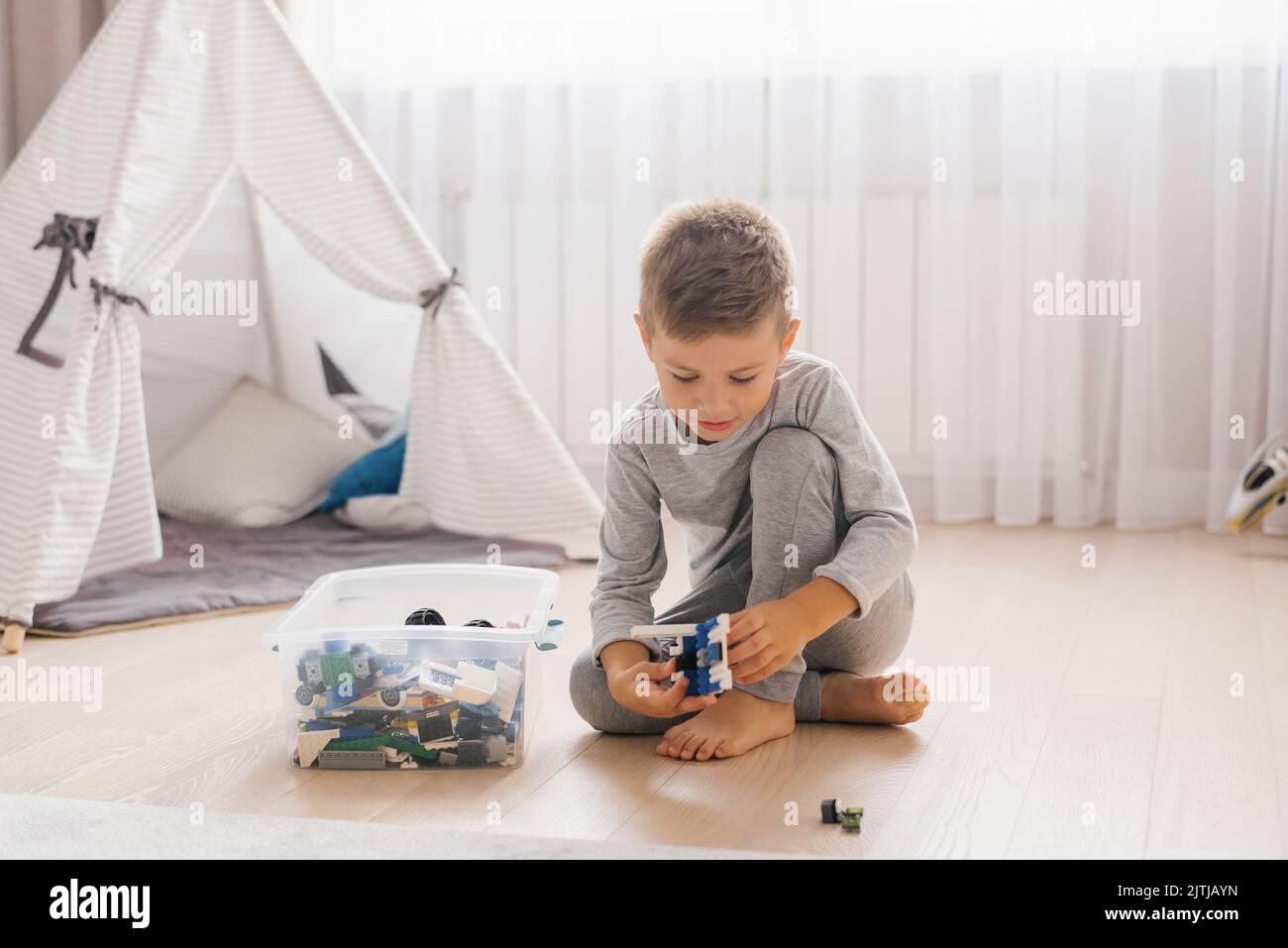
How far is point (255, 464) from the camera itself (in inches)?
105

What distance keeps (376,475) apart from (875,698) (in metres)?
1.40

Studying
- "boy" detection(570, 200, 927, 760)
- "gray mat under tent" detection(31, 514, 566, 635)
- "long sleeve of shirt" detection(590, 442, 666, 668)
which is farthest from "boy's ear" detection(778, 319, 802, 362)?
"gray mat under tent" detection(31, 514, 566, 635)

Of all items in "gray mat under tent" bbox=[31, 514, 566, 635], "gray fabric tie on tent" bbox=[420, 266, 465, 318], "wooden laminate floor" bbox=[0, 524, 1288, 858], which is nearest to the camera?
"wooden laminate floor" bbox=[0, 524, 1288, 858]

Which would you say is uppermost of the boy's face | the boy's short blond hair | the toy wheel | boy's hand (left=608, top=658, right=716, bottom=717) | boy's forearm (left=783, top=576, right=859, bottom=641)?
the boy's short blond hair

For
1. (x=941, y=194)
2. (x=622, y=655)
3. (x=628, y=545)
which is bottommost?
(x=622, y=655)

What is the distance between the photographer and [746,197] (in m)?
2.82

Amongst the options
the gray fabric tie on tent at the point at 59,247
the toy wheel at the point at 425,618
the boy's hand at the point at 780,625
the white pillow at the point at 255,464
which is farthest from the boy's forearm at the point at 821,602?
the white pillow at the point at 255,464

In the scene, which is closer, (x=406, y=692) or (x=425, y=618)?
(x=406, y=692)

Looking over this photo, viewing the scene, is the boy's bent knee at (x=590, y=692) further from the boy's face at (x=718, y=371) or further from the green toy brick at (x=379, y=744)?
the boy's face at (x=718, y=371)

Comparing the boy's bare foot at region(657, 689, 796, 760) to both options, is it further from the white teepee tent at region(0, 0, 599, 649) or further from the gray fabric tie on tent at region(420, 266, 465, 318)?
the gray fabric tie on tent at region(420, 266, 465, 318)

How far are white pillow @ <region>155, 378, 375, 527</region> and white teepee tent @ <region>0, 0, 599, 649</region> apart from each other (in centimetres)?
28

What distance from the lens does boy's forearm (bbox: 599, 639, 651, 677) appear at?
4.57 ft

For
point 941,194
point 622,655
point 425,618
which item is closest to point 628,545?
point 622,655

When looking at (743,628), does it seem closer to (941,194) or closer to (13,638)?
(13,638)
